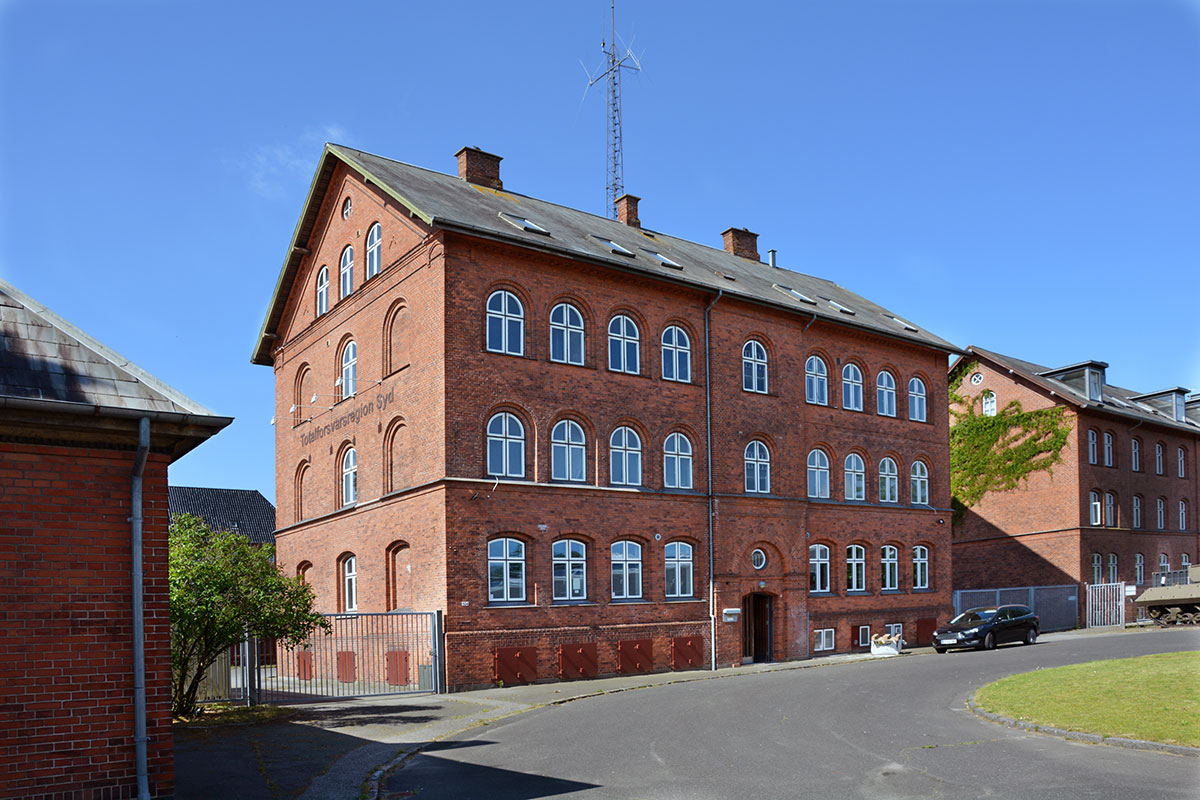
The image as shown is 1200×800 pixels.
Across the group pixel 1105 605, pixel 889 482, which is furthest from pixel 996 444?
pixel 889 482

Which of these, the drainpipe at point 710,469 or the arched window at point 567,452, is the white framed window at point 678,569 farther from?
the arched window at point 567,452

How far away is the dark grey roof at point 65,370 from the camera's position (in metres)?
9.06

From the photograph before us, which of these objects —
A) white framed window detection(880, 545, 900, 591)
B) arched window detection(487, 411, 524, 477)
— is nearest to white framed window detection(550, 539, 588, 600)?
arched window detection(487, 411, 524, 477)

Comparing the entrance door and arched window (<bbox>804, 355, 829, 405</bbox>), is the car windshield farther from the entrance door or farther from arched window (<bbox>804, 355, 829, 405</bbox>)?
arched window (<bbox>804, 355, 829, 405</bbox>)

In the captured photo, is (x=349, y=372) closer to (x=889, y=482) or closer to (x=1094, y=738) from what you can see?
(x=889, y=482)

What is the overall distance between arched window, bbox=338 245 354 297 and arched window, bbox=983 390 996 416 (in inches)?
1158

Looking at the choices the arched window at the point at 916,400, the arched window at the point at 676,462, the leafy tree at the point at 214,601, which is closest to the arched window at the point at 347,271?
the arched window at the point at 676,462

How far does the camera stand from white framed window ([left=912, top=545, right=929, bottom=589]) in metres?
35.5

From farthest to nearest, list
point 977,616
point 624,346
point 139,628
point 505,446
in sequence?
point 977,616 → point 624,346 → point 505,446 → point 139,628

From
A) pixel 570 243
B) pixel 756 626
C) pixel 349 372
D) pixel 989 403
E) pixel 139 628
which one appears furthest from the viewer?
pixel 989 403

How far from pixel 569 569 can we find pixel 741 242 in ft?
60.8

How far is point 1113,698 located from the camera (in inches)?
607

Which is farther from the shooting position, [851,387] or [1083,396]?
[1083,396]

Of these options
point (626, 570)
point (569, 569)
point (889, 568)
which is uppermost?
point (569, 569)
